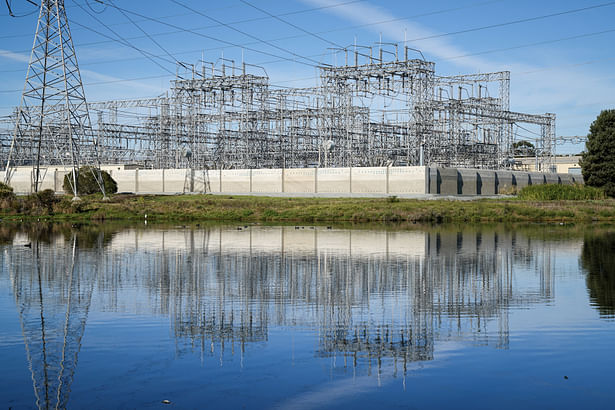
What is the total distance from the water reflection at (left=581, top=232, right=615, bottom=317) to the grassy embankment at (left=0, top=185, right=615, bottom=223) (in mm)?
13088

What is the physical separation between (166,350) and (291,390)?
2145 mm

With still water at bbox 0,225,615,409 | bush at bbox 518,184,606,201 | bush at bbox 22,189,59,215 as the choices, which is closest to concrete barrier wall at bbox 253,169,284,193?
bush at bbox 22,189,59,215

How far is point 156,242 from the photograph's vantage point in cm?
2412

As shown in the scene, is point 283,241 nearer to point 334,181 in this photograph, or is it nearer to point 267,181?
point 334,181

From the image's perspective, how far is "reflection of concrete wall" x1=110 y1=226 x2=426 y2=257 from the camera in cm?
2139

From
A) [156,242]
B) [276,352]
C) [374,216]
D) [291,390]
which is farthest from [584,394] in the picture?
[374,216]

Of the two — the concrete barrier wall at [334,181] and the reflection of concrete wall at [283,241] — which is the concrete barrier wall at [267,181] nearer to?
the concrete barrier wall at [334,181]

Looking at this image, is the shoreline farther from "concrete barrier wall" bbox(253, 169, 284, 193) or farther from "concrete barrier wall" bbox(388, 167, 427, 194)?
"concrete barrier wall" bbox(253, 169, 284, 193)

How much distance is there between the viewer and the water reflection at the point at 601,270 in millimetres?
12070

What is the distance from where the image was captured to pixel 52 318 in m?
10.4

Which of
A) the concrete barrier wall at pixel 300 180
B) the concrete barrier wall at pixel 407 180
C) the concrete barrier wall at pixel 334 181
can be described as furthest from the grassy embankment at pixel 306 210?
the concrete barrier wall at pixel 300 180

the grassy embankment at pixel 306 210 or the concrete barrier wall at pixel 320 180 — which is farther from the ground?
the concrete barrier wall at pixel 320 180

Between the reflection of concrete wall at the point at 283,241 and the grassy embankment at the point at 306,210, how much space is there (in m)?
8.06

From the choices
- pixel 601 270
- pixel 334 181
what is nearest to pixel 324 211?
pixel 334 181
